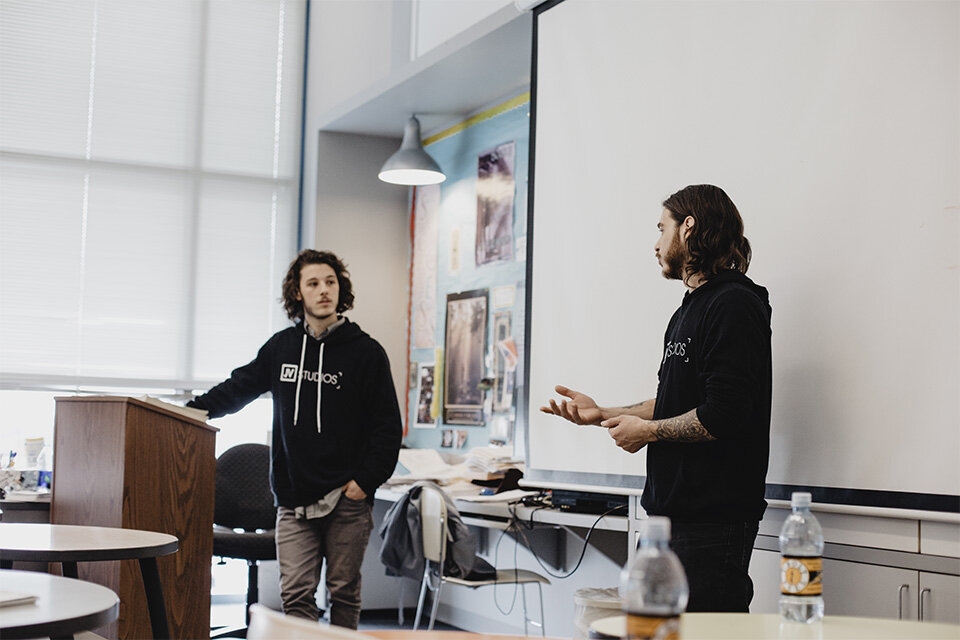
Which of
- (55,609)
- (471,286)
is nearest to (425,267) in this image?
(471,286)

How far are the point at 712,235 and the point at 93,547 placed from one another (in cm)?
162

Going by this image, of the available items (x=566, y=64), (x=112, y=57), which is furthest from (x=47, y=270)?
(x=566, y=64)

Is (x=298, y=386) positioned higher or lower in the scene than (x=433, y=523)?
higher

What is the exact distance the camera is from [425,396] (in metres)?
6.11

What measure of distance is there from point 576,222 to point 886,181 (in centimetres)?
139

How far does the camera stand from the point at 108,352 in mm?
6102

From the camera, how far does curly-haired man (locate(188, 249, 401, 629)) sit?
346 centimetres

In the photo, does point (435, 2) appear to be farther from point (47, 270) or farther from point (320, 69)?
point (47, 270)

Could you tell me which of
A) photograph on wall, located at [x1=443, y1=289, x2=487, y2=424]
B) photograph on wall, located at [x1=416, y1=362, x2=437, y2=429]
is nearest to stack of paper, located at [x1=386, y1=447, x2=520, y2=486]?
photograph on wall, located at [x1=443, y1=289, x2=487, y2=424]

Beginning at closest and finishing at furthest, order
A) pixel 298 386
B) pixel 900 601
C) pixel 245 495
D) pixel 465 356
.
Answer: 1. pixel 900 601
2. pixel 298 386
3. pixel 245 495
4. pixel 465 356

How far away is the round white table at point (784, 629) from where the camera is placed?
1.54 m

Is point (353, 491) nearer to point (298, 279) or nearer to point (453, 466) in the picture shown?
point (298, 279)

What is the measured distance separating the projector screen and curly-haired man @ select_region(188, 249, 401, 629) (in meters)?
0.73

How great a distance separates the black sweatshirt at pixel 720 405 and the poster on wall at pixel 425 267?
3606mm
